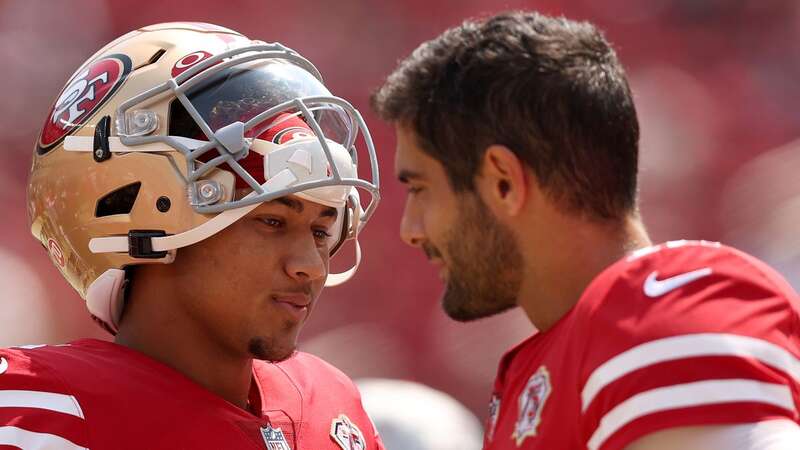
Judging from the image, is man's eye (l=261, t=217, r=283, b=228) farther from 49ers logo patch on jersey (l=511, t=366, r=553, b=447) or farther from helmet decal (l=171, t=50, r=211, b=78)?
49ers logo patch on jersey (l=511, t=366, r=553, b=447)

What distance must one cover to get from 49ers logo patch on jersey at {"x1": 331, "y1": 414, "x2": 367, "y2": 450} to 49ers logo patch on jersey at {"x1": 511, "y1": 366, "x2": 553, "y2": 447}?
2.73 feet

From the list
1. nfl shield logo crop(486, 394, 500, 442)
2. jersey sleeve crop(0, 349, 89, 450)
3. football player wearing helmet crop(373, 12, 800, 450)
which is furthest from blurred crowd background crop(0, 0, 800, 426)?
football player wearing helmet crop(373, 12, 800, 450)

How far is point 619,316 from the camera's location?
1568mm

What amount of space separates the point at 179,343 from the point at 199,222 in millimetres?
255

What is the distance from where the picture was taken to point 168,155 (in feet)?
7.73

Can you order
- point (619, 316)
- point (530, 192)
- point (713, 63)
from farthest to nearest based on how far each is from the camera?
point (713, 63) < point (530, 192) < point (619, 316)

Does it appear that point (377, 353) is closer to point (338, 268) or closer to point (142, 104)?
point (338, 268)

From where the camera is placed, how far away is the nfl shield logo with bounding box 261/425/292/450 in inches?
91.4

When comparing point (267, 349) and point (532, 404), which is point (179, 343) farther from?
point (532, 404)

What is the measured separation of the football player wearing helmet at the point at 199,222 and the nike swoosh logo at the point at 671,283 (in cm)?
91

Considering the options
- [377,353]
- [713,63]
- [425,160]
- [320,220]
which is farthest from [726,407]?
[713,63]

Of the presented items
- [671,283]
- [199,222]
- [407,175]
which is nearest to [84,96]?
[199,222]

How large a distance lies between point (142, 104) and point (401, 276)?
10.8ft

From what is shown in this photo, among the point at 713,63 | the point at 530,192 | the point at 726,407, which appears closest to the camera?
the point at 726,407
